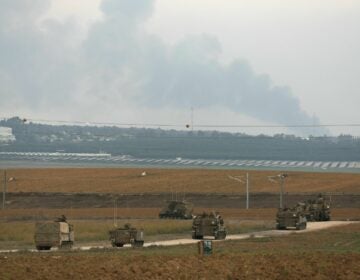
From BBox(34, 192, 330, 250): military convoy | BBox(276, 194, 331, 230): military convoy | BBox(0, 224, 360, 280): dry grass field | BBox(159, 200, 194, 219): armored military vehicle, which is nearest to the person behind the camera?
BBox(0, 224, 360, 280): dry grass field

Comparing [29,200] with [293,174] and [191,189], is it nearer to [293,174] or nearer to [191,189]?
[191,189]

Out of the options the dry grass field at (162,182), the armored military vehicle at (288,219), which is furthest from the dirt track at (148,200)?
the armored military vehicle at (288,219)

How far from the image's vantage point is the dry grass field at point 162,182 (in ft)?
404

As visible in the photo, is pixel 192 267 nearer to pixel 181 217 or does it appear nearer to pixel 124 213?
pixel 181 217

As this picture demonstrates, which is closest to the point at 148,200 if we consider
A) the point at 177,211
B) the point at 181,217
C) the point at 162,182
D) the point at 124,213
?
the point at 124,213

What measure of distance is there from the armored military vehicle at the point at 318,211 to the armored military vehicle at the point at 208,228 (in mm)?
25218

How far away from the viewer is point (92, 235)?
222ft

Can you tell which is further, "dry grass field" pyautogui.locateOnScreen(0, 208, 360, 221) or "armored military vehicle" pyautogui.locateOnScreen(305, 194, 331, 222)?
"armored military vehicle" pyautogui.locateOnScreen(305, 194, 331, 222)

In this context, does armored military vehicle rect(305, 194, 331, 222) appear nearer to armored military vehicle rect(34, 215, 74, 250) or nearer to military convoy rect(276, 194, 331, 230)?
military convoy rect(276, 194, 331, 230)

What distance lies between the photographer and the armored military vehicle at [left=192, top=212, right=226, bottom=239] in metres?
65.3

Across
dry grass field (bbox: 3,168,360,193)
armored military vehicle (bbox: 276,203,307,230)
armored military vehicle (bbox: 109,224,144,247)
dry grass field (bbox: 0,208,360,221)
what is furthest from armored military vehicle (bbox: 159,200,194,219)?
armored military vehicle (bbox: 109,224,144,247)

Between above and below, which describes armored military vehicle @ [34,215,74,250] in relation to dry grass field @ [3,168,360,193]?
below

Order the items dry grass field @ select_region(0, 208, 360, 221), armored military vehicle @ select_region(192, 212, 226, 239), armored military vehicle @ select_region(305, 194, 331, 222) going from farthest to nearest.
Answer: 1. armored military vehicle @ select_region(305, 194, 331, 222)
2. dry grass field @ select_region(0, 208, 360, 221)
3. armored military vehicle @ select_region(192, 212, 226, 239)

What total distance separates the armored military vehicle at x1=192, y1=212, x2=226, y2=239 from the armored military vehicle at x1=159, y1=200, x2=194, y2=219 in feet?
76.9
